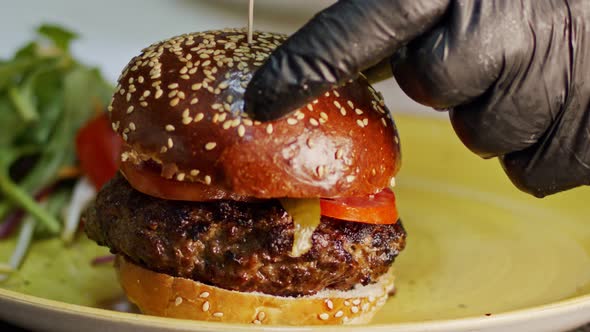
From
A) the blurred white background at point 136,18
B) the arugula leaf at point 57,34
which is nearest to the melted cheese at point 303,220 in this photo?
the arugula leaf at point 57,34

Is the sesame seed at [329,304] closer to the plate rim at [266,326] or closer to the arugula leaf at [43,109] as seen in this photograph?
the plate rim at [266,326]

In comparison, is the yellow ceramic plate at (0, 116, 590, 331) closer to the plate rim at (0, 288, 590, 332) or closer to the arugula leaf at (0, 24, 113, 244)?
the plate rim at (0, 288, 590, 332)

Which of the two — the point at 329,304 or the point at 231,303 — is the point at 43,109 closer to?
the point at 231,303

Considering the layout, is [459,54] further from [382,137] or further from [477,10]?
[382,137]

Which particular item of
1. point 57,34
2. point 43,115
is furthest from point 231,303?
point 57,34

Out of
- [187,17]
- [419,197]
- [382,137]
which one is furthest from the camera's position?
[187,17]

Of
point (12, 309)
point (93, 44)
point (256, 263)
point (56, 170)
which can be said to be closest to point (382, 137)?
point (256, 263)
